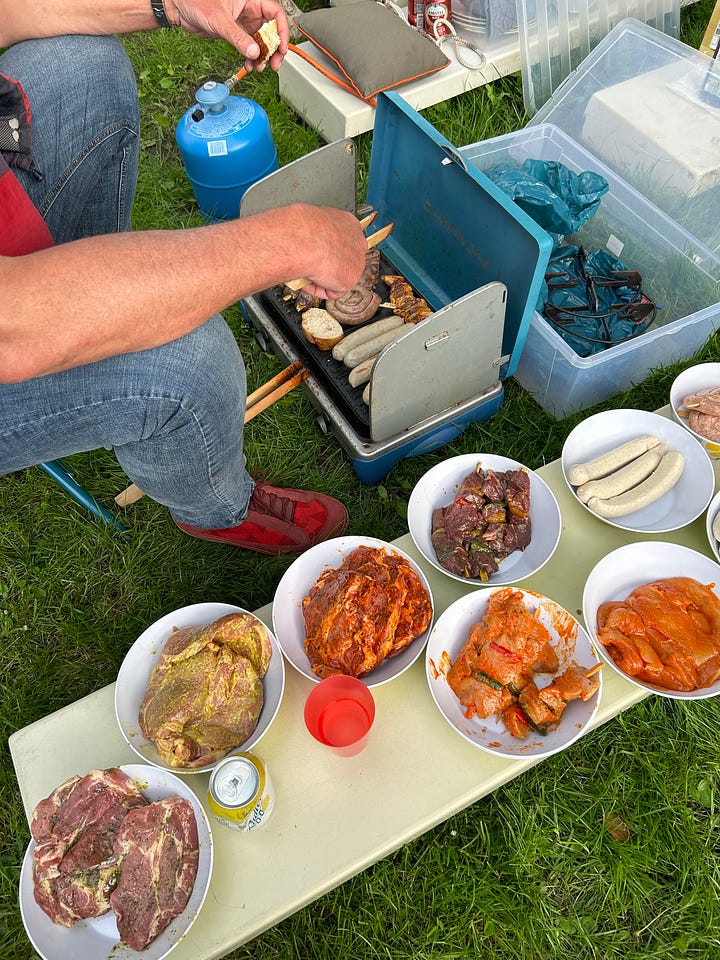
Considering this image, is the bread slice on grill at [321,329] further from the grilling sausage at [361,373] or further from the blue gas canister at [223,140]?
the blue gas canister at [223,140]

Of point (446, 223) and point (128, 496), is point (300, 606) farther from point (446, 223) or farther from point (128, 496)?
point (446, 223)

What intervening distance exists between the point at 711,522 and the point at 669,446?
318mm

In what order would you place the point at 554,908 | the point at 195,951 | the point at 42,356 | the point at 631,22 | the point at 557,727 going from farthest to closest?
the point at 631,22
the point at 554,908
the point at 557,727
the point at 195,951
the point at 42,356

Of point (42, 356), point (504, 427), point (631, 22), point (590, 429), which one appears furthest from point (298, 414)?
point (631, 22)

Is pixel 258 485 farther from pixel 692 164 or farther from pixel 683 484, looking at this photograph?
pixel 692 164

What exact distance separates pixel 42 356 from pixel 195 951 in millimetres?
1355

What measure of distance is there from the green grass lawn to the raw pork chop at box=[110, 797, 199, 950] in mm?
721

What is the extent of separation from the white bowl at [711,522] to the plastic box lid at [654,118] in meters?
1.35

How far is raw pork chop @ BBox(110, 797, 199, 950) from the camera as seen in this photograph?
1.49m

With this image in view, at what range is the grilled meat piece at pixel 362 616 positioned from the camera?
5.96ft

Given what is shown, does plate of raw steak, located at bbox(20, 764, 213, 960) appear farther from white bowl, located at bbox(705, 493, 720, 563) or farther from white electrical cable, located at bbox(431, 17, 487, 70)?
white electrical cable, located at bbox(431, 17, 487, 70)

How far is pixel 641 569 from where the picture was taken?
201 cm

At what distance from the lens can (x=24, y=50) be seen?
7.29 feet

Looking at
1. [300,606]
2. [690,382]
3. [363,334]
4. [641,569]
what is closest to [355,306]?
[363,334]
